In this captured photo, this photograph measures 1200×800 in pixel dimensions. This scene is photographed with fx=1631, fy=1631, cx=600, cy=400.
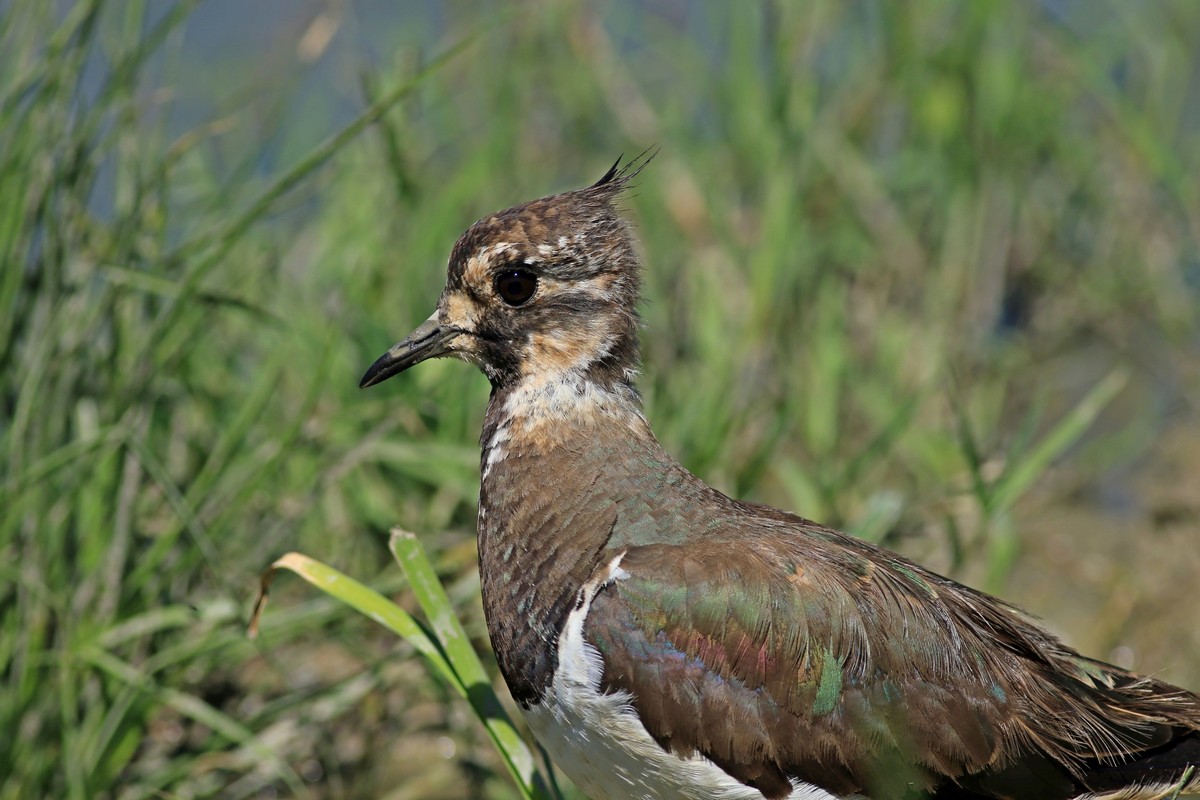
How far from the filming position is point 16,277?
367 cm

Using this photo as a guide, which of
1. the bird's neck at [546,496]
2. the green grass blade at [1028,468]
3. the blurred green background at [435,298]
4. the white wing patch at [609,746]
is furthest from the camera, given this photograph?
the green grass blade at [1028,468]

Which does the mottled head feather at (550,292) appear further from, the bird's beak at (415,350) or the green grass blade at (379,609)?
the green grass blade at (379,609)

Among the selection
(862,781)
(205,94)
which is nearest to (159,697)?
(862,781)

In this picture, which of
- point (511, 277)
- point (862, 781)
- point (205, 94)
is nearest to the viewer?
point (862, 781)

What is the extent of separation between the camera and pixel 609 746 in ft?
9.89

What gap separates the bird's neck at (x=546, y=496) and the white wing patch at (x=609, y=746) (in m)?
0.04

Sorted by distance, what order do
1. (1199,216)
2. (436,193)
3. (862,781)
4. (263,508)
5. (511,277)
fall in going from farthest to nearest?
(1199,216)
(436,193)
(263,508)
(511,277)
(862,781)

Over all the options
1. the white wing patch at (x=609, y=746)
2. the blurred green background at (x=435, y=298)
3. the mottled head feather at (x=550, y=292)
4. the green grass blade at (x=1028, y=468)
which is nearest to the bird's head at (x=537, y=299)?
the mottled head feather at (x=550, y=292)

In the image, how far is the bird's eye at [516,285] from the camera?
11.3 feet

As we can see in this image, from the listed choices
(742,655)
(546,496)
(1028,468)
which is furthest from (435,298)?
(742,655)

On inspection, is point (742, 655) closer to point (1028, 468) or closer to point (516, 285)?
point (516, 285)

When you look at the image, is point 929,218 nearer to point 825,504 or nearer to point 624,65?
point 624,65

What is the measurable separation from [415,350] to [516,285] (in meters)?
0.26

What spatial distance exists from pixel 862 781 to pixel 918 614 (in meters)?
0.34
